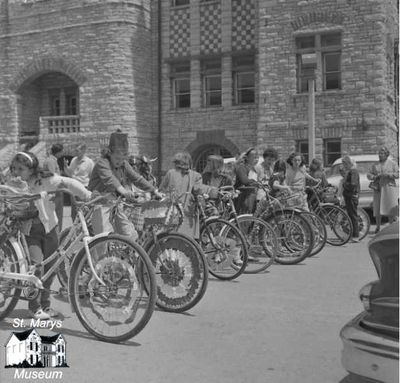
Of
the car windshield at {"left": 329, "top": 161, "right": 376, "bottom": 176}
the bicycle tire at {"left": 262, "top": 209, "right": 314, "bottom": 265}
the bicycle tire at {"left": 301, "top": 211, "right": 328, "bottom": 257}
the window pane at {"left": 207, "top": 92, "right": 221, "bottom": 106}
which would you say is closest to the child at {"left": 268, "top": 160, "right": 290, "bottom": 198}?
the bicycle tire at {"left": 301, "top": 211, "right": 328, "bottom": 257}

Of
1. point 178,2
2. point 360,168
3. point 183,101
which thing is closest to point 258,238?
point 360,168

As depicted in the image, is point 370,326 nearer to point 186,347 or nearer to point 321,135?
point 186,347

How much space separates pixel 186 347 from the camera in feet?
15.3

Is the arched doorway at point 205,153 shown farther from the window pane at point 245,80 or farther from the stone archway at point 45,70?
the stone archway at point 45,70

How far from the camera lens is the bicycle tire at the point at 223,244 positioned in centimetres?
736

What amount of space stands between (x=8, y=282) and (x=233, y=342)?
76.2 inches

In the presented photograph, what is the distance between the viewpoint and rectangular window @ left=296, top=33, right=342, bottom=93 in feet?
69.4

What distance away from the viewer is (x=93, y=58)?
77.7 ft

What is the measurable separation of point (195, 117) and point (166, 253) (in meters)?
18.7

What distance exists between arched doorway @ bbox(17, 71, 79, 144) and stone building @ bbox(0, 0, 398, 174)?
0.05 metres

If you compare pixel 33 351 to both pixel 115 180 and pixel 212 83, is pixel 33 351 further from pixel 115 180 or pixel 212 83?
pixel 212 83

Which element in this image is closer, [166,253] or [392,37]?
[166,253]

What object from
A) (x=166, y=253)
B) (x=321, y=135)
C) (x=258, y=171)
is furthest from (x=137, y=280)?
(x=321, y=135)

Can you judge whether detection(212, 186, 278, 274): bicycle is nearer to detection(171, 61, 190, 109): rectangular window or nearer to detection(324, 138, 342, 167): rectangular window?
detection(324, 138, 342, 167): rectangular window
